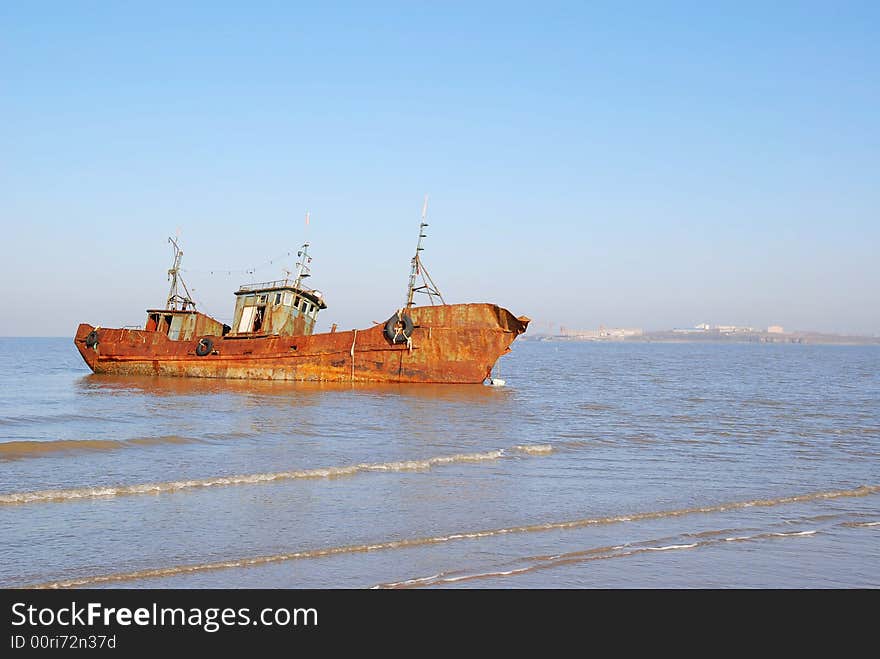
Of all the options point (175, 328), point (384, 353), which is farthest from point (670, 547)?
point (175, 328)

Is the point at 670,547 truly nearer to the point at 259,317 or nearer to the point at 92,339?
the point at 259,317

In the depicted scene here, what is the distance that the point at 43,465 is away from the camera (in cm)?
1289

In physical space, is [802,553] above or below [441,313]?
below

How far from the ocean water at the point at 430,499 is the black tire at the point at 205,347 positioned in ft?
33.2

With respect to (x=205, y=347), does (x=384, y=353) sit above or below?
above

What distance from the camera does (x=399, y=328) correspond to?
95.0ft

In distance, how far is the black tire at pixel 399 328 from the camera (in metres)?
28.7

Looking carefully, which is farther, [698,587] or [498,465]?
[498,465]

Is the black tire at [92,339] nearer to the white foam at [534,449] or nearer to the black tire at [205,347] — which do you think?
the black tire at [205,347]

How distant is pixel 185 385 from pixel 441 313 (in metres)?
10.4

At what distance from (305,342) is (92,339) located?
1233 cm

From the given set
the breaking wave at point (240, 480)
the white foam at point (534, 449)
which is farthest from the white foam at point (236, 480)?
the white foam at point (534, 449)
